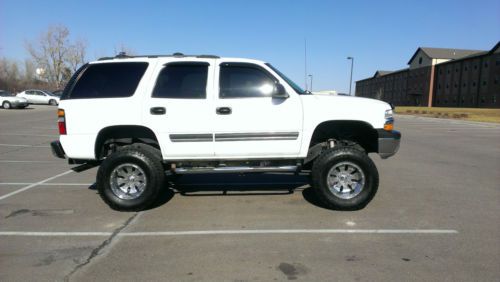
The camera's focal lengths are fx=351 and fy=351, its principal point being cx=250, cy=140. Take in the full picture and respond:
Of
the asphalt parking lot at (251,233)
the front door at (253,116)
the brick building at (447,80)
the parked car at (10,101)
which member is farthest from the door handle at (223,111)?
the brick building at (447,80)

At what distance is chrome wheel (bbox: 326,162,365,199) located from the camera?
518 cm

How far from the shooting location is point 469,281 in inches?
124

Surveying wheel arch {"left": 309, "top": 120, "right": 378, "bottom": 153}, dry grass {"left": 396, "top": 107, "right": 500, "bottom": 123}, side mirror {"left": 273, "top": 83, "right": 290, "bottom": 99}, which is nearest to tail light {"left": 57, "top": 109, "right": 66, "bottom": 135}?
side mirror {"left": 273, "top": 83, "right": 290, "bottom": 99}

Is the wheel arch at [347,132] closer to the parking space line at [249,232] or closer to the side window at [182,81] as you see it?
the parking space line at [249,232]

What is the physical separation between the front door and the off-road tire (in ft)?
1.42

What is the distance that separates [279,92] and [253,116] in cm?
50

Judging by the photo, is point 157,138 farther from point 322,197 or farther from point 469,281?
point 469,281

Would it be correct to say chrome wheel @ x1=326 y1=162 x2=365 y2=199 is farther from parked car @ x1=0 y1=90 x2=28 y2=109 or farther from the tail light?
parked car @ x1=0 y1=90 x2=28 y2=109

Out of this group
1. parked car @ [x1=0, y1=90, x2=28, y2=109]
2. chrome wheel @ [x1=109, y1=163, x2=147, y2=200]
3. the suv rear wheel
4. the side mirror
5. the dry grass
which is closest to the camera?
the side mirror

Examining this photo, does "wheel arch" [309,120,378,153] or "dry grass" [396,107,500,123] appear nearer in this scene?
"wheel arch" [309,120,378,153]

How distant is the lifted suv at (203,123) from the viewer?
16.3 feet

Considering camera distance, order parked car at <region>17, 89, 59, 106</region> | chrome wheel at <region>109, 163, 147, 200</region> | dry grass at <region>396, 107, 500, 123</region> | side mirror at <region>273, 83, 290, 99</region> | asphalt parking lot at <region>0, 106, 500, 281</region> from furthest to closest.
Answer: parked car at <region>17, 89, 59, 106</region>
dry grass at <region>396, 107, 500, 123</region>
chrome wheel at <region>109, 163, 147, 200</region>
side mirror at <region>273, 83, 290, 99</region>
asphalt parking lot at <region>0, 106, 500, 281</region>

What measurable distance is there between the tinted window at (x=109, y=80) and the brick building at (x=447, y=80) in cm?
6926

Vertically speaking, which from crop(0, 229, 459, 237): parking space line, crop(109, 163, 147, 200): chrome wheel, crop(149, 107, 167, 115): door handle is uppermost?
crop(149, 107, 167, 115): door handle
